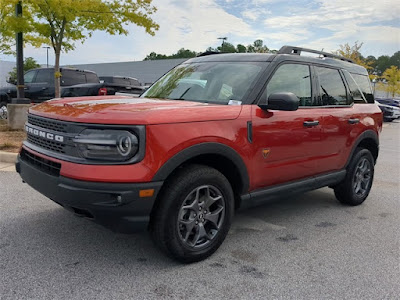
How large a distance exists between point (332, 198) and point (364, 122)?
1.21 m

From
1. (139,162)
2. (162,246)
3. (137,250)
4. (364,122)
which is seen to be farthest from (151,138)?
(364,122)

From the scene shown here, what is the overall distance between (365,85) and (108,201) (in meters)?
4.26

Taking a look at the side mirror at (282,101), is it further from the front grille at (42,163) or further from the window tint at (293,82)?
the front grille at (42,163)

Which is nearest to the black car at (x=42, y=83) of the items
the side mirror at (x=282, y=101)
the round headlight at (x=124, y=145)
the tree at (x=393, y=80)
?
the side mirror at (x=282, y=101)

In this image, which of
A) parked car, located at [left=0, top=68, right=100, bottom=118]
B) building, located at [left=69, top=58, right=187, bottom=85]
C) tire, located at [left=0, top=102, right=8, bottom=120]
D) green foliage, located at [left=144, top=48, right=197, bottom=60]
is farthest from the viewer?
green foliage, located at [left=144, top=48, right=197, bottom=60]

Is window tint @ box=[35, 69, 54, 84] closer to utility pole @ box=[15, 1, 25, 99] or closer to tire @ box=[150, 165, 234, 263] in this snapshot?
utility pole @ box=[15, 1, 25, 99]

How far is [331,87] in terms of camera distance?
15.2 ft

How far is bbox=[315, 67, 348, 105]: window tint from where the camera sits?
4457 millimetres

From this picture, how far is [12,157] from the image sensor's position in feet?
22.5

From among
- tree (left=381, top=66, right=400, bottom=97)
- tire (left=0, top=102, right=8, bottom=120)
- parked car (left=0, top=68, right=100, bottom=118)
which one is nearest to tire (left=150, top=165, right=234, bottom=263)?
parked car (left=0, top=68, right=100, bottom=118)

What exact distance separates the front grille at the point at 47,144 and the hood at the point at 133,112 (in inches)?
8.2

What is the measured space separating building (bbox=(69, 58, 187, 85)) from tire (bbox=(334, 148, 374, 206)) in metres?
50.7

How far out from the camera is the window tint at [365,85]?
5240 mm

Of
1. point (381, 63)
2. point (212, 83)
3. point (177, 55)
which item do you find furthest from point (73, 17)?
point (381, 63)
